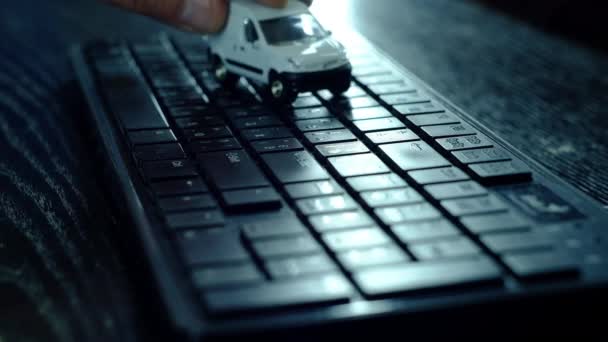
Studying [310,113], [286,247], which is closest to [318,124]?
[310,113]

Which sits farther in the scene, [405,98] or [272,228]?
[405,98]

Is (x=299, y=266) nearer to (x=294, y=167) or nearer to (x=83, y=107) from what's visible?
(x=294, y=167)

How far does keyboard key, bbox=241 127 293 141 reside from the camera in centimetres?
66

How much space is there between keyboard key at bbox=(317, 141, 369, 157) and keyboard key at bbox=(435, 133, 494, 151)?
0.22 ft

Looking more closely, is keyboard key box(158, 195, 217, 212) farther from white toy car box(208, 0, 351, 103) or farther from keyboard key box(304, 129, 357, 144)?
white toy car box(208, 0, 351, 103)

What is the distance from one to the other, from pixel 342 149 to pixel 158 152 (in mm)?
151

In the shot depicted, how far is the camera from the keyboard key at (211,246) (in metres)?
0.46

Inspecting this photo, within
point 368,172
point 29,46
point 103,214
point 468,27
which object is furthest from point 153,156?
point 468,27

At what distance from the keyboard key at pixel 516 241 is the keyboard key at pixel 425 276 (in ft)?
0.08

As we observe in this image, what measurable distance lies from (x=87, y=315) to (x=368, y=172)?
0.77 ft

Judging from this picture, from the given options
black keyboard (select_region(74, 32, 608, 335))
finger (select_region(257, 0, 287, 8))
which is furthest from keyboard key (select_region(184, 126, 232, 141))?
→ finger (select_region(257, 0, 287, 8))

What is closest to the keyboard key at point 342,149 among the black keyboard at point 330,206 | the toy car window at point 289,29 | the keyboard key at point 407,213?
the black keyboard at point 330,206

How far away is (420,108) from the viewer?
733 mm

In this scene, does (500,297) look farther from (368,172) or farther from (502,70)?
(502,70)
